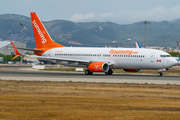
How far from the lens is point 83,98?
19.4 meters

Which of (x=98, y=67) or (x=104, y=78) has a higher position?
(x=98, y=67)

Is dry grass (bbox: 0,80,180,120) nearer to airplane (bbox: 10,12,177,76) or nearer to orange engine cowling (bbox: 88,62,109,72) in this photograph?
orange engine cowling (bbox: 88,62,109,72)

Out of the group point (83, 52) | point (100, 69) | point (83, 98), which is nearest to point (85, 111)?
point (83, 98)

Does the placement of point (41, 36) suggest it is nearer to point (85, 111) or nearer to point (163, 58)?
point (163, 58)

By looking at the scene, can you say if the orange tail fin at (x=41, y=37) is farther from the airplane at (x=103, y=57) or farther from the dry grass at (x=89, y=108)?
the dry grass at (x=89, y=108)

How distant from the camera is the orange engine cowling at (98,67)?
43938 mm

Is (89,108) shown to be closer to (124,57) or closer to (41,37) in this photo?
(124,57)

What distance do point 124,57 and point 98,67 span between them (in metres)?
4.55

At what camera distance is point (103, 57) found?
47.1m

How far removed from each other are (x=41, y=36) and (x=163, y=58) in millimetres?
21632

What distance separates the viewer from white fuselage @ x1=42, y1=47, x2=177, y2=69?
4397 centimetres

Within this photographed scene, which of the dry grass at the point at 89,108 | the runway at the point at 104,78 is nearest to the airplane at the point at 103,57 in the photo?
the runway at the point at 104,78

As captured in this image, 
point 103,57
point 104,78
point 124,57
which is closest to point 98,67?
→ point 103,57

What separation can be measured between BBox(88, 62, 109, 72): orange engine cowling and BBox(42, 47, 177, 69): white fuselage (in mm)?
1214
